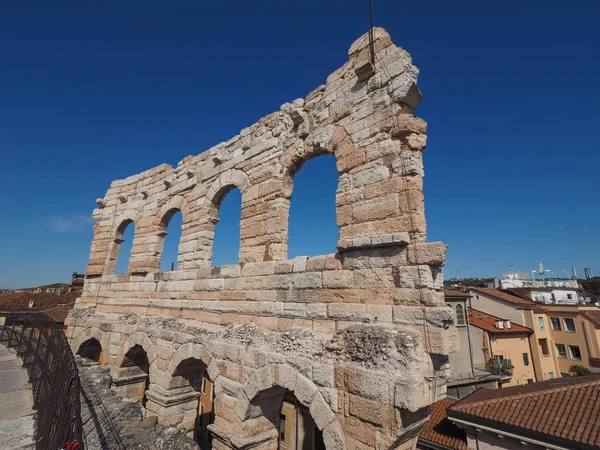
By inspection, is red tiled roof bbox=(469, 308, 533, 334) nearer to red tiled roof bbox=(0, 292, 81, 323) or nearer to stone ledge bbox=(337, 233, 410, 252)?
stone ledge bbox=(337, 233, 410, 252)

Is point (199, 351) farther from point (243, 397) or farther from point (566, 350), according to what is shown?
point (566, 350)

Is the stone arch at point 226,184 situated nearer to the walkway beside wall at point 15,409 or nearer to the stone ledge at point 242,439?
the stone ledge at point 242,439

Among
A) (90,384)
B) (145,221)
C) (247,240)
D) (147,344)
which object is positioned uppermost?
(145,221)

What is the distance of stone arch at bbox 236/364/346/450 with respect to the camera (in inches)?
147

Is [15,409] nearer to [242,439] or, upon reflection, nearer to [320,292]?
[242,439]

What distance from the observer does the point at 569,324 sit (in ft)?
66.8

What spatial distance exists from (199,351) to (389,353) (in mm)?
3775

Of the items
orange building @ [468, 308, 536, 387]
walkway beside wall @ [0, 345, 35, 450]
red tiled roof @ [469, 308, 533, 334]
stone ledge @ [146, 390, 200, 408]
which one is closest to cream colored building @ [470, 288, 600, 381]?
orange building @ [468, 308, 536, 387]

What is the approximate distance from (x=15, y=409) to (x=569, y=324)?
88.1 ft

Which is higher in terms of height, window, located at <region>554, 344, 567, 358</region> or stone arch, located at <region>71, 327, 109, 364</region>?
stone arch, located at <region>71, 327, 109, 364</region>

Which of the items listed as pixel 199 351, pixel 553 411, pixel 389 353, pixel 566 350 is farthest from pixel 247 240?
pixel 566 350

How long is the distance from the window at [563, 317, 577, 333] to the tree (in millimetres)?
2114

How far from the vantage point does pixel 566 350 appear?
20.4 metres

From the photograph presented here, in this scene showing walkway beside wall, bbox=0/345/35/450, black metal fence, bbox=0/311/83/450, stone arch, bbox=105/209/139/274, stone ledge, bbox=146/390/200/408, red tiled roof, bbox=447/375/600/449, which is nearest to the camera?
black metal fence, bbox=0/311/83/450
